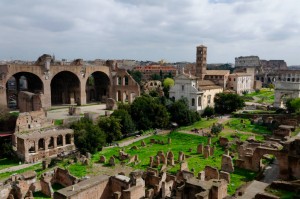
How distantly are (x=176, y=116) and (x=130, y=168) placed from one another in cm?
1933

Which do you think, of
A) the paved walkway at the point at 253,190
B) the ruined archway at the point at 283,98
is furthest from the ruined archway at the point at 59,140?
the ruined archway at the point at 283,98

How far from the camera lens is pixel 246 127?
133ft

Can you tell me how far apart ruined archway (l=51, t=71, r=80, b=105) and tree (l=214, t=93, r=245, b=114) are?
93.2 ft

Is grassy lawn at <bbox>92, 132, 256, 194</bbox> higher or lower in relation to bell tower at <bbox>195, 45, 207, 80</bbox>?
lower

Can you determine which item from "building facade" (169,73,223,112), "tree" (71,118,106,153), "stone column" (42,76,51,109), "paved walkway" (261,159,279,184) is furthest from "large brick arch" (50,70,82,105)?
"paved walkway" (261,159,279,184)

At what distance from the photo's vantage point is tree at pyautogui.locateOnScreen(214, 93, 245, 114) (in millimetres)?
49625

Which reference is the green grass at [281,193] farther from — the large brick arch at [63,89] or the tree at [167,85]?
the tree at [167,85]

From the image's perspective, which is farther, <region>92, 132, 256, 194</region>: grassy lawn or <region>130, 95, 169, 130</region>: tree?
<region>130, 95, 169, 130</region>: tree

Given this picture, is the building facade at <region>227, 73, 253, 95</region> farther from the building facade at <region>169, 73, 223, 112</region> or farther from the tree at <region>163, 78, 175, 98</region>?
the building facade at <region>169, 73, 223, 112</region>

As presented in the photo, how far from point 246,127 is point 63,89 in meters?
37.5

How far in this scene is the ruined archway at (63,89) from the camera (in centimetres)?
5915

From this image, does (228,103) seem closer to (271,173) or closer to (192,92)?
(192,92)

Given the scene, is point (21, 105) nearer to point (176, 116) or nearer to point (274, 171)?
point (176, 116)

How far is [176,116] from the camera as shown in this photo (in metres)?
43.8
